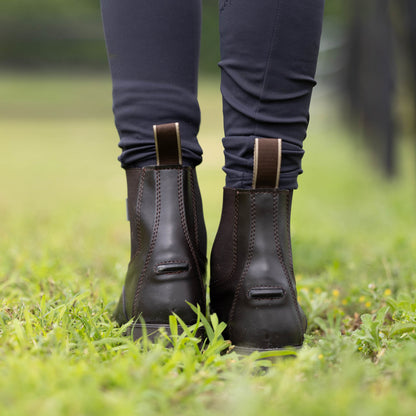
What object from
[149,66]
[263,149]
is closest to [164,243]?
[263,149]

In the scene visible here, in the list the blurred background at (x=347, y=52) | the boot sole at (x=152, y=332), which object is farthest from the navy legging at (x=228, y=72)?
the blurred background at (x=347, y=52)

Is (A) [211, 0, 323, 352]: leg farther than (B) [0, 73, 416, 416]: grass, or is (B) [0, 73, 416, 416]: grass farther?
(A) [211, 0, 323, 352]: leg

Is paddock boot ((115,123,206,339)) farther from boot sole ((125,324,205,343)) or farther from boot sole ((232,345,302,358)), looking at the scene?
boot sole ((232,345,302,358))

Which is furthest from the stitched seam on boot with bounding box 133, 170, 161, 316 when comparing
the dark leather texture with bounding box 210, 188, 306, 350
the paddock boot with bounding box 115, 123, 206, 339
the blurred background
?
the blurred background

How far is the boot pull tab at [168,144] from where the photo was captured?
1235mm

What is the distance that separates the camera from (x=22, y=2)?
123 feet

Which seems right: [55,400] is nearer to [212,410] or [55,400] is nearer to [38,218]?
[212,410]

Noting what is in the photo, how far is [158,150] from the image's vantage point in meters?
1.26

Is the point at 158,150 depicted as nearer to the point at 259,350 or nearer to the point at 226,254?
the point at 226,254

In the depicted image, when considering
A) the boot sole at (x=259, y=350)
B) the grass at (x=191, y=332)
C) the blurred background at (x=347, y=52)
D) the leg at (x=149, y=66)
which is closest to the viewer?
the grass at (x=191, y=332)

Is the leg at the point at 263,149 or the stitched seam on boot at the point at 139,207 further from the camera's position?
the stitched seam on boot at the point at 139,207

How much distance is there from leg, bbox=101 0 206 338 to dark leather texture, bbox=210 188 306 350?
0.31ft

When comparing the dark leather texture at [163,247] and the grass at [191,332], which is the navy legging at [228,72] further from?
the grass at [191,332]

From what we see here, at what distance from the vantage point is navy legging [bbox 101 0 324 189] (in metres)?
1.19
